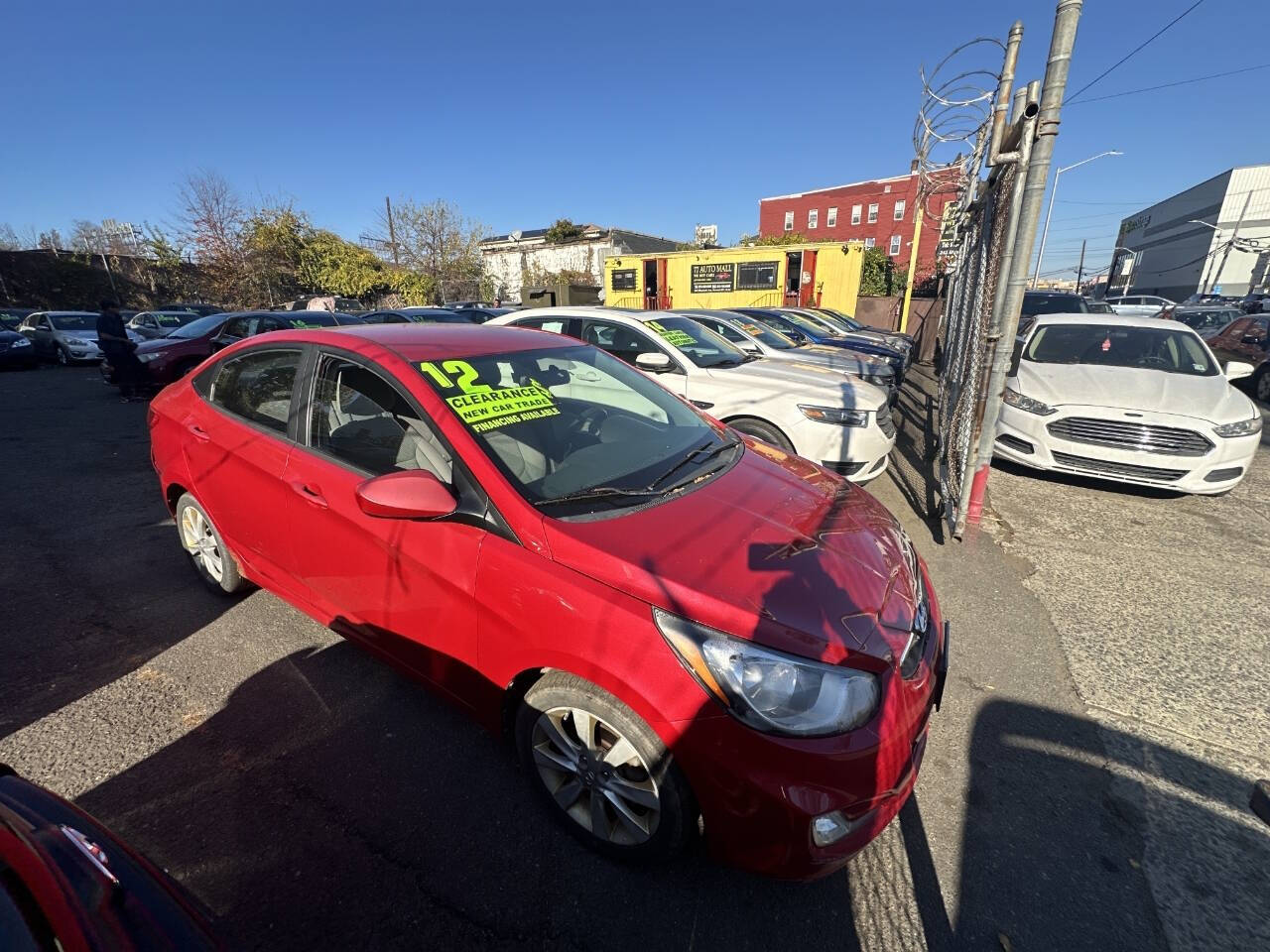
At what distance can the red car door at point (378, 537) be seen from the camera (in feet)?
6.49

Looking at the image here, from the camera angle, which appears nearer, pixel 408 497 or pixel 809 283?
pixel 408 497

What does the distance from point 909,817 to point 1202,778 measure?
1271 millimetres

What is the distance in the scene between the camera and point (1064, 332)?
21.1 ft

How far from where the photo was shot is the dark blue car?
10914 mm

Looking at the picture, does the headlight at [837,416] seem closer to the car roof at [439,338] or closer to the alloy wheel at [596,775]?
the car roof at [439,338]

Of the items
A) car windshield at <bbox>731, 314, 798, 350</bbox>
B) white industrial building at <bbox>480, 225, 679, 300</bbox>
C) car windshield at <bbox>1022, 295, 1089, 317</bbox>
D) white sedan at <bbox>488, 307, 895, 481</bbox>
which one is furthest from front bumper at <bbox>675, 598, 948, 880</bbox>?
white industrial building at <bbox>480, 225, 679, 300</bbox>

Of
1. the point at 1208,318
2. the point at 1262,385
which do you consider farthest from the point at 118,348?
the point at 1208,318

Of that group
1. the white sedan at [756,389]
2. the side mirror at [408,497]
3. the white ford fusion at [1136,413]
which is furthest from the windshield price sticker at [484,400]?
the white ford fusion at [1136,413]

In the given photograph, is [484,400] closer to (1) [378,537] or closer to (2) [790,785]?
(1) [378,537]

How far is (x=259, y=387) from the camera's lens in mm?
2881

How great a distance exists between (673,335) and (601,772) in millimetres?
4740

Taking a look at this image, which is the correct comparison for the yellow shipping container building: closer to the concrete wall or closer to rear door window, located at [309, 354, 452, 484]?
the concrete wall

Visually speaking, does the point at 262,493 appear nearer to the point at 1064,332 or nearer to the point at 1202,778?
the point at 1202,778

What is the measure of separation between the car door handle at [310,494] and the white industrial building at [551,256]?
3407 centimetres
